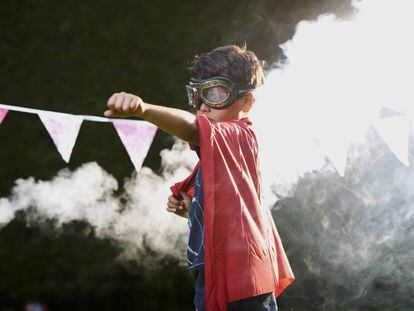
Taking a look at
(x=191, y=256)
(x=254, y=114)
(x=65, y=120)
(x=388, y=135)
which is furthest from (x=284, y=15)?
(x=191, y=256)

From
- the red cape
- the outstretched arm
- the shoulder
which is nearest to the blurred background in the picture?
the shoulder

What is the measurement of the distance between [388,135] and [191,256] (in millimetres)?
1691

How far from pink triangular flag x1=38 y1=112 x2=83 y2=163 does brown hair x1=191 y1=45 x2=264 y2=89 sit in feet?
3.35

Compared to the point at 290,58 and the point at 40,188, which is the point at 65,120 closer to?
the point at 40,188

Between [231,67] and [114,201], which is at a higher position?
[114,201]

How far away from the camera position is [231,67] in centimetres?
197

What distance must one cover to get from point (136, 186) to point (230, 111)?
173 cm

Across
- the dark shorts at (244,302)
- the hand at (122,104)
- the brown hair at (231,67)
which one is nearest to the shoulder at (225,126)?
the brown hair at (231,67)

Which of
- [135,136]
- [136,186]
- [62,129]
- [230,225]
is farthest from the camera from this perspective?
[136,186]

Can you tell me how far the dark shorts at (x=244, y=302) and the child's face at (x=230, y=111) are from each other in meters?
0.51

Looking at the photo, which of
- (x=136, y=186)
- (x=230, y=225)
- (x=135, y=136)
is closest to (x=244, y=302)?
(x=230, y=225)

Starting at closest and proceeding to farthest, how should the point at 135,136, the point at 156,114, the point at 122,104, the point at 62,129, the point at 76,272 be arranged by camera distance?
the point at 122,104 < the point at 156,114 < the point at 62,129 < the point at 135,136 < the point at 76,272

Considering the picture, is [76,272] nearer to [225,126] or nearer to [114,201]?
[114,201]

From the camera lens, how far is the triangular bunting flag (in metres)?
3.01
